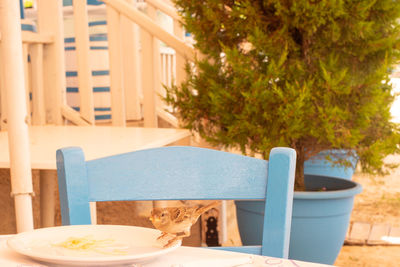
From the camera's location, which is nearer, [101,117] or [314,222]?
[314,222]

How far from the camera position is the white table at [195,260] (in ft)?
1.59

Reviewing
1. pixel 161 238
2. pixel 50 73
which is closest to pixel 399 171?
pixel 50 73

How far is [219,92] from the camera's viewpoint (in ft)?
6.25

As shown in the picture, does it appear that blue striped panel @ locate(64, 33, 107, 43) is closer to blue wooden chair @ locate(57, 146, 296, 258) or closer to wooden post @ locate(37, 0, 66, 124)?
wooden post @ locate(37, 0, 66, 124)

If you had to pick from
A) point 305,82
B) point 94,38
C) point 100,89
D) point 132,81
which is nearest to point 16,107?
point 305,82

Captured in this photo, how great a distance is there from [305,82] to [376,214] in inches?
67.5

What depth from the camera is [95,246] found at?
0.52 metres

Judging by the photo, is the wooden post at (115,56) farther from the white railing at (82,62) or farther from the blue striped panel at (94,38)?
the blue striped panel at (94,38)

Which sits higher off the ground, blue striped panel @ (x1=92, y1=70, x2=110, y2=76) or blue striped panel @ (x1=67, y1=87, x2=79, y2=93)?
blue striped panel @ (x1=92, y1=70, x2=110, y2=76)

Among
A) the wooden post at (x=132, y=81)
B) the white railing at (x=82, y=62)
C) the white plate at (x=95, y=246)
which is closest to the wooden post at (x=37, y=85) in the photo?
the white railing at (x=82, y=62)

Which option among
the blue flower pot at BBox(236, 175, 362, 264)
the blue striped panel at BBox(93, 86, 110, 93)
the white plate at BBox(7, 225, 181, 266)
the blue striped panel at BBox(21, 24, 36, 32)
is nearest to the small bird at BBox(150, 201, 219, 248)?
the white plate at BBox(7, 225, 181, 266)

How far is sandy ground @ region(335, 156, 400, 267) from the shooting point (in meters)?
2.29

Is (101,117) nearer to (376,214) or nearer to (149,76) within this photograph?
(149,76)

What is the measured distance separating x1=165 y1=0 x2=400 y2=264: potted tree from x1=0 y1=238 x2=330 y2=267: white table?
1.26m
